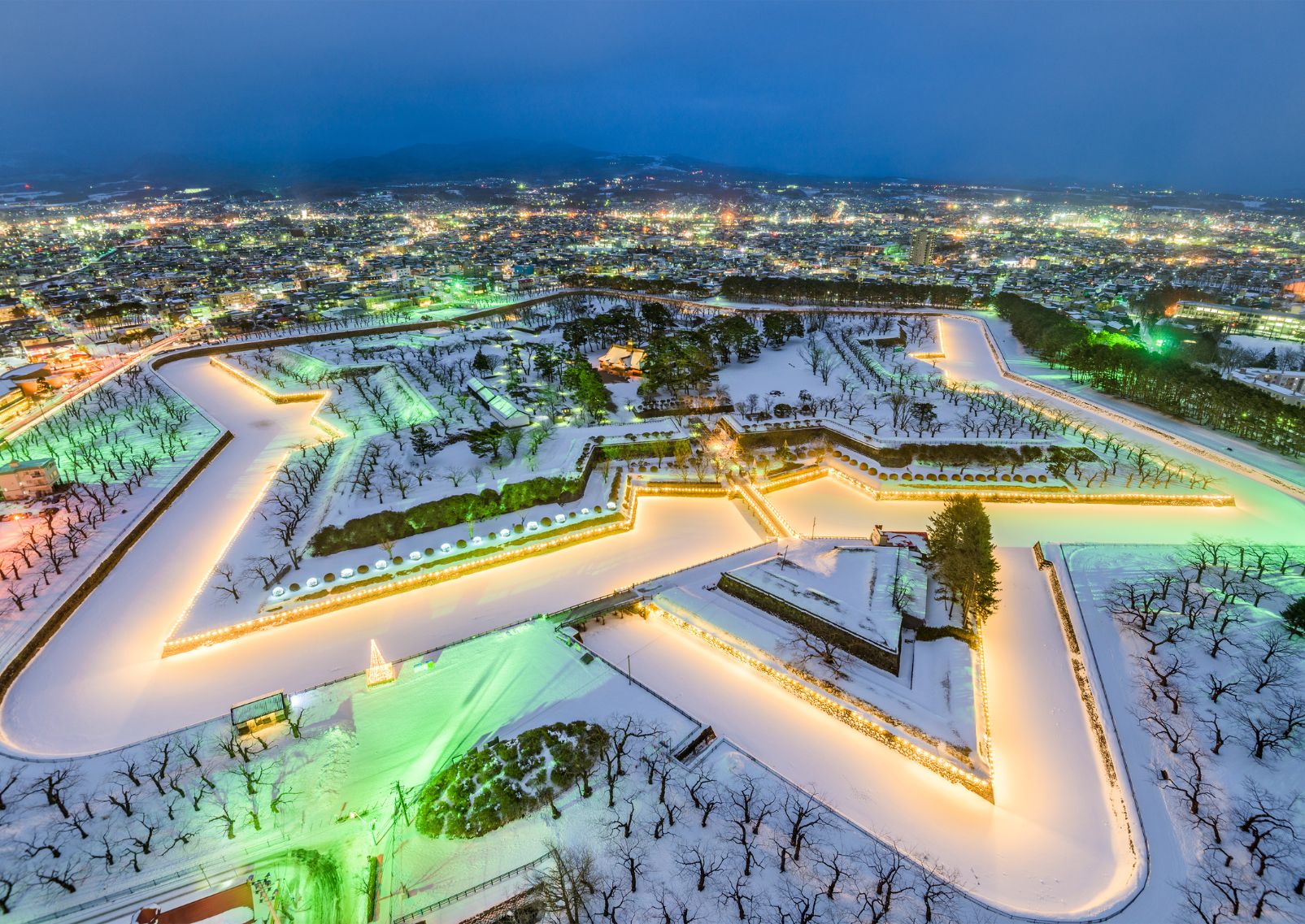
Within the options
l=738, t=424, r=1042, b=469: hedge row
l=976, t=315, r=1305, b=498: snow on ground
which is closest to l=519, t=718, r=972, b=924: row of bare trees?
l=738, t=424, r=1042, b=469: hedge row

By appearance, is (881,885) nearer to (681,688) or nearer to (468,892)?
(681,688)

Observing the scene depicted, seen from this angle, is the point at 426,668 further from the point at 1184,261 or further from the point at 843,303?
the point at 1184,261

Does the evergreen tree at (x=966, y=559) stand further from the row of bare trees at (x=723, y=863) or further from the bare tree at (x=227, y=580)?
the bare tree at (x=227, y=580)

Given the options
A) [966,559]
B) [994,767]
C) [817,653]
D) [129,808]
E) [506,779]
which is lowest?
[129,808]

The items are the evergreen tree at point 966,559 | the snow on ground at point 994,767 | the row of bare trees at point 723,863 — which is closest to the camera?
the row of bare trees at point 723,863

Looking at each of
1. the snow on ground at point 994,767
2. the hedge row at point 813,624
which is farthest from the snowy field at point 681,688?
the hedge row at point 813,624

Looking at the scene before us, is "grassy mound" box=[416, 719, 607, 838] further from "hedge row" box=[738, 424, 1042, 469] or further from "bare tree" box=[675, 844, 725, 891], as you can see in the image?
"hedge row" box=[738, 424, 1042, 469]

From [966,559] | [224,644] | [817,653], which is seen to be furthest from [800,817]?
[224,644]
